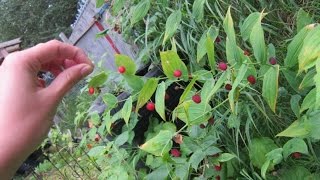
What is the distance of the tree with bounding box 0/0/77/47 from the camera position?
7.80 m

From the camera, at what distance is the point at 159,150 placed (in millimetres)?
1326

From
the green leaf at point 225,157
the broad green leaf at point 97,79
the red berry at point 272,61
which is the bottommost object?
the green leaf at point 225,157

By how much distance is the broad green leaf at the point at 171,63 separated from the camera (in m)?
1.24

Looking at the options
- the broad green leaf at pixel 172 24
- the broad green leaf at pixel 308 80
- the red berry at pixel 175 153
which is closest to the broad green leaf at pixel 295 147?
the broad green leaf at pixel 308 80

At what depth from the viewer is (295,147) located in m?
1.25

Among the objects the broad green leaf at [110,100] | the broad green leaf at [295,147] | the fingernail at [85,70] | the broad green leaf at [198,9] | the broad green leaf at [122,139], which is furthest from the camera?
the broad green leaf at [122,139]

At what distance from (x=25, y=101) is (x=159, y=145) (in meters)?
0.52

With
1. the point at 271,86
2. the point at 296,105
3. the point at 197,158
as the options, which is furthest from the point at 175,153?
the point at 271,86

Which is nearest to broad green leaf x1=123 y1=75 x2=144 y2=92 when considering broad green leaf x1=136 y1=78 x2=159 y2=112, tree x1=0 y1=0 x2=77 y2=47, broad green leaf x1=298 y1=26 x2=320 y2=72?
broad green leaf x1=136 y1=78 x2=159 y2=112

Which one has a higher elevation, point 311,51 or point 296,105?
point 311,51

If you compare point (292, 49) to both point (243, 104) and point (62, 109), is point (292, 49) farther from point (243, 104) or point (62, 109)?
point (62, 109)

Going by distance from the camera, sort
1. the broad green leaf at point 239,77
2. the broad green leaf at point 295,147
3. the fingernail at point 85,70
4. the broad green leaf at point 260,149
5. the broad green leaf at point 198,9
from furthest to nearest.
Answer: the broad green leaf at point 198,9 < the broad green leaf at point 260,149 < the broad green leaf at point 295,147 < the broad green leaf at point 239,77 < the fingernail at point 85,70

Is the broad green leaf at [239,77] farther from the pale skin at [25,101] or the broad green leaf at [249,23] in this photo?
the pale skin at [25,101]

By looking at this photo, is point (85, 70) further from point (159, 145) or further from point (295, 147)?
point (295, 147)
